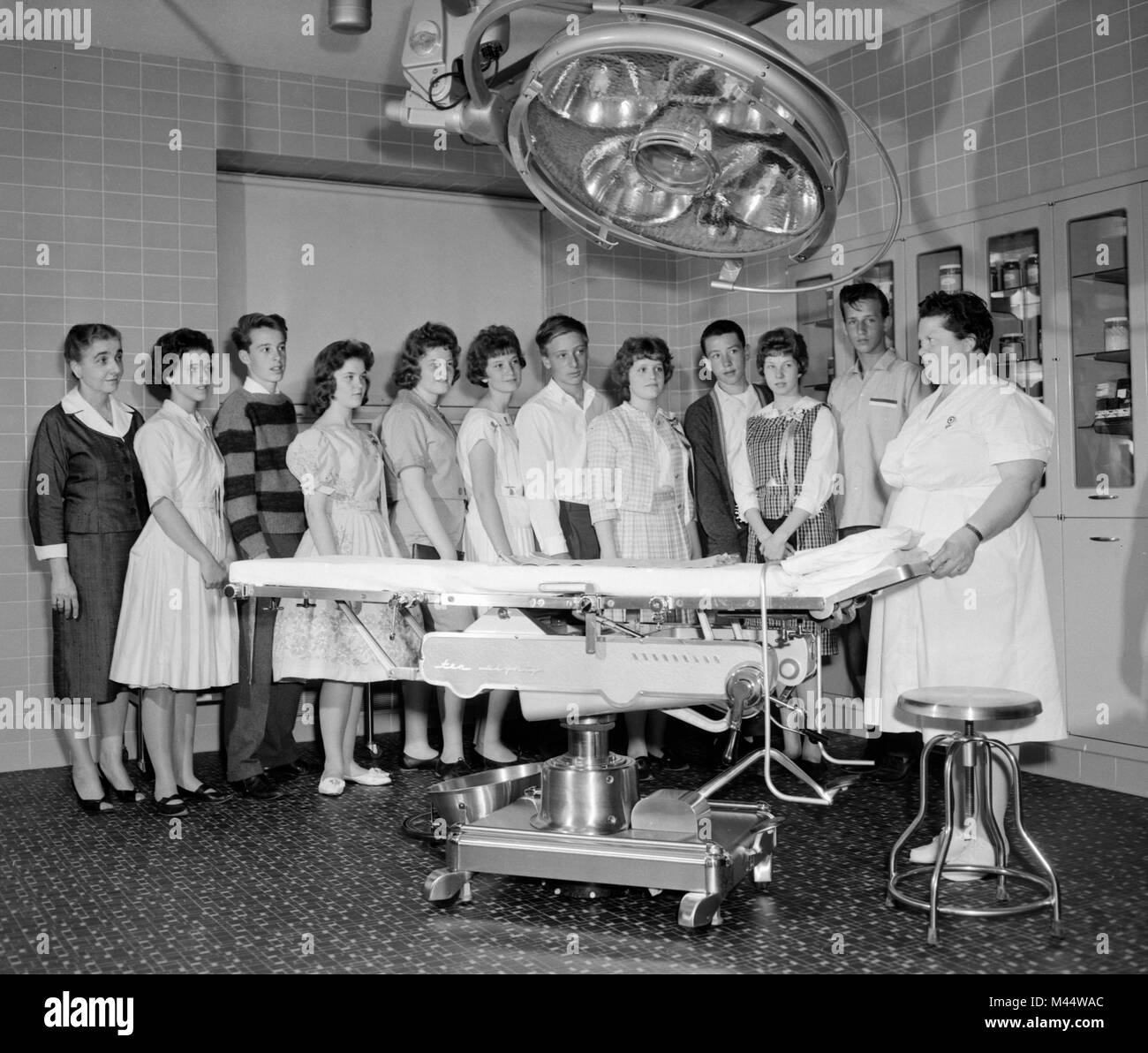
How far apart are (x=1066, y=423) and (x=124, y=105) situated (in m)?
3.61

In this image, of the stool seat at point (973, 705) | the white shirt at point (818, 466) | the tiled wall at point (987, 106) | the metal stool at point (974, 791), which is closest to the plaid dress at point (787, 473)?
the white shirt at point (818, 466)

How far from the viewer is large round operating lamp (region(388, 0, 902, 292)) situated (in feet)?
5.98

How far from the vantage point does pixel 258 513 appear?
13.1 feet

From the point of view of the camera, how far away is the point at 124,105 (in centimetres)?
459

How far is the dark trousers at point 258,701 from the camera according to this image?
395 centimetres

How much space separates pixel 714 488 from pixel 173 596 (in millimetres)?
1860

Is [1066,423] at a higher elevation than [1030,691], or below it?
higher

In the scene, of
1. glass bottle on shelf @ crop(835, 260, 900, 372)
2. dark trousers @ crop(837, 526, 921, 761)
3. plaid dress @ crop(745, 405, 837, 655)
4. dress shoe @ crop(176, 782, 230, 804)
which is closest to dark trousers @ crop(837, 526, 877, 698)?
dark trousers @ crop(837, 526, 921, 761)

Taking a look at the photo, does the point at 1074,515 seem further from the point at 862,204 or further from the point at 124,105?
the point at 124,105

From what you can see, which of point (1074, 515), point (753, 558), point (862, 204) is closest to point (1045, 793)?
point (1074, 515)

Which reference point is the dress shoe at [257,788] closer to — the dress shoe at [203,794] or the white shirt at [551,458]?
the dress shoe at [203,794]
